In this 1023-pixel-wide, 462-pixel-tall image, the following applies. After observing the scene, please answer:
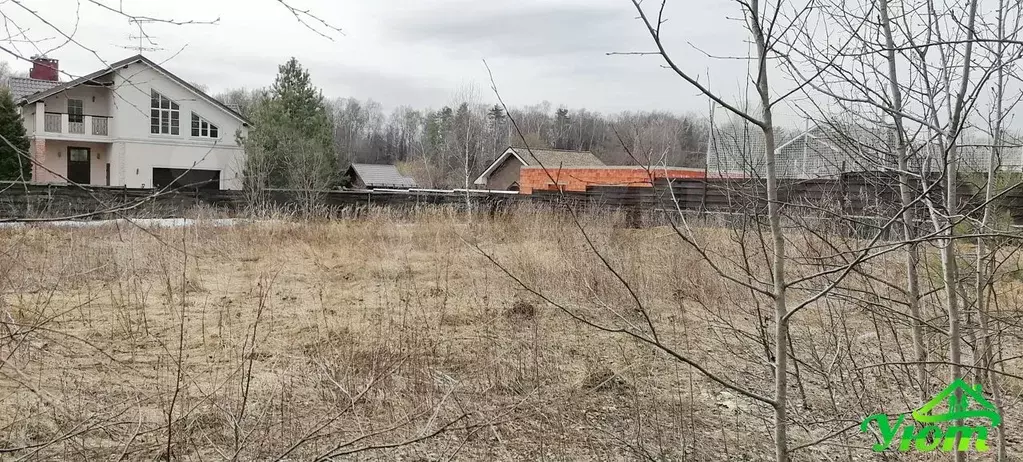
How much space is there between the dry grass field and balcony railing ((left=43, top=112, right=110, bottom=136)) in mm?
17839

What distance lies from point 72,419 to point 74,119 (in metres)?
25.7

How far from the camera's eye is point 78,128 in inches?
949

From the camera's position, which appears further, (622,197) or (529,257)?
(622,197)

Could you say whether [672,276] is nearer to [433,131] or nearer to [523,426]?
[523,426]

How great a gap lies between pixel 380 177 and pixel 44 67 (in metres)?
34.0

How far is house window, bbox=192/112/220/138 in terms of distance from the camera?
25170 mm

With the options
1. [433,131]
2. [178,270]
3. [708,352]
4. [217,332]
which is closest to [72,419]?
[217,332]

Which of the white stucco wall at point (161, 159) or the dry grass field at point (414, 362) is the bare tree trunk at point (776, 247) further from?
the white stucco wall at point (161, 159)

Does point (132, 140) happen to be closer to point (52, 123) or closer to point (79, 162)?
point (52, 123)

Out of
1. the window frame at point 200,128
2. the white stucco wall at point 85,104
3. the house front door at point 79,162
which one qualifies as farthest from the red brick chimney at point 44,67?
the house front door at point 79,162

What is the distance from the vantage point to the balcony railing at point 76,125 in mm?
23545

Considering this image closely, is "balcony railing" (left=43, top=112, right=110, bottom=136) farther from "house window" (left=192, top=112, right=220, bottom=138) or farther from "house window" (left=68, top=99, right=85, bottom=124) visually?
"house window" (left=192, top=112, right=220, bottom=138)

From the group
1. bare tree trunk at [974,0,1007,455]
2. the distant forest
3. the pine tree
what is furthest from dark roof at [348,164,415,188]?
bare tree trunk at [974,0,1007,455]

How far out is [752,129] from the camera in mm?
2650
